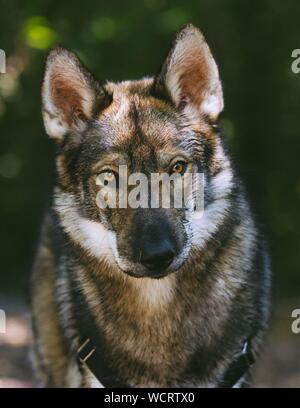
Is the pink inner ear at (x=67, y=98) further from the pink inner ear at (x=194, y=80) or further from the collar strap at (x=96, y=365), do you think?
the collar strap at (x=96, y=365)

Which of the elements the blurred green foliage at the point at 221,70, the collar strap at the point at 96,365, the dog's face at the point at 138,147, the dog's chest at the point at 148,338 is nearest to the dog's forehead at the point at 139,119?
the dog's face at the point at 138,147

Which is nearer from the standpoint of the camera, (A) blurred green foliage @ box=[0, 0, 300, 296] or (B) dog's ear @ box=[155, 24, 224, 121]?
(B) dog's ear @ box=[155, 24, 224, 121]

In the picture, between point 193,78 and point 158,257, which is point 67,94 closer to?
point 193,78

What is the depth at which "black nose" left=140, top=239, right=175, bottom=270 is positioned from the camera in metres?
3.60

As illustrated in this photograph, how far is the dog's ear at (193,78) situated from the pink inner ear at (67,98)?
0.42 meters

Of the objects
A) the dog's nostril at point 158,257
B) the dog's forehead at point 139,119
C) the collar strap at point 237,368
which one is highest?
the dog's forehead at point 139,119

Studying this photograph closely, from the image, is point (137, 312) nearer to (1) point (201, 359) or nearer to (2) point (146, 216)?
(1) point (201, 359)

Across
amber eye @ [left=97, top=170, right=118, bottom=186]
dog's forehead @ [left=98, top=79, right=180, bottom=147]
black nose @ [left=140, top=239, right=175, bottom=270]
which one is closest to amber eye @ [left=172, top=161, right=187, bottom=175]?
dog's forehead @ [left=98, top=79, right=180, bottom=147]

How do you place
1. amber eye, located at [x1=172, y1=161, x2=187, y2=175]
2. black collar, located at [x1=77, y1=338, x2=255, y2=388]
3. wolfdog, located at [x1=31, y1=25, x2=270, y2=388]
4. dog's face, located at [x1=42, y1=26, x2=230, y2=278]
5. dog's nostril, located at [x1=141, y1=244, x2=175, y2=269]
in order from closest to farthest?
dog's nostril, located at [x1=141, y1=244, x2=175, y2=269], dog's face, located at [x1=42, y1=26, x2=230, y2=278], amber eye, located at [x1=172, y1=161, x2=187, y2=175], wolfdog, located at [x1=31, y1=25, x2=270, y2=388], black collar, located at [x1=77, y1=338, x2=255, y2=388]

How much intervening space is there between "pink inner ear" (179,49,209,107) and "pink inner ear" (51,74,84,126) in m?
0.54

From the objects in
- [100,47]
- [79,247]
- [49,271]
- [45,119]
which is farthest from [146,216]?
[100,47]

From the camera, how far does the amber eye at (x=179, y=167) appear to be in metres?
3.84

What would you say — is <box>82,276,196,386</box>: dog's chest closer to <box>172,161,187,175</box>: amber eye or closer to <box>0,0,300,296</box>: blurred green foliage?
<box>172,161,187,175</box>: amber eye
